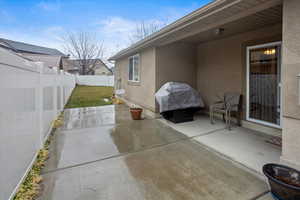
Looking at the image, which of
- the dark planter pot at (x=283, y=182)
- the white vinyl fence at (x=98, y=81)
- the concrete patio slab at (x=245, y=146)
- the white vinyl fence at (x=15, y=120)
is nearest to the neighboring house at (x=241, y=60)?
the dark planter pot at (x=283, y=182)

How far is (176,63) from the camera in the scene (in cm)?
596

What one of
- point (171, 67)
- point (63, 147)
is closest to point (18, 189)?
point (63, 147)

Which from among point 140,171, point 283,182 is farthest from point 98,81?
point 283,182

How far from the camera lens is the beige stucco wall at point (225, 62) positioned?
165 inches

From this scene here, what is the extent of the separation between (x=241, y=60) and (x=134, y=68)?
4813mm

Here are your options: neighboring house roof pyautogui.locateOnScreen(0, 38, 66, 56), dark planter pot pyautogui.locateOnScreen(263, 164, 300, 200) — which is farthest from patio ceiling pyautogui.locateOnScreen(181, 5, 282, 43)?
neighboring house roof pyautogui.locateOnScreen(0, 38, 66, 56)

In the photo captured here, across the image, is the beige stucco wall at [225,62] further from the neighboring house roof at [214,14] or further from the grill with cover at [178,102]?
the grill with cover at [178,102]

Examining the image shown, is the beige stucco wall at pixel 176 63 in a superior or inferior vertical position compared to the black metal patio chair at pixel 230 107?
superior

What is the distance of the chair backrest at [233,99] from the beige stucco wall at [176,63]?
166cm

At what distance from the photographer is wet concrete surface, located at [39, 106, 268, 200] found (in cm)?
206

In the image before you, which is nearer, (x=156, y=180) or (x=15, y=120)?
(x=15, y=120)

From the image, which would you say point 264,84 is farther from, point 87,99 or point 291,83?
point 87,99

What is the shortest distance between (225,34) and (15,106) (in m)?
5.19

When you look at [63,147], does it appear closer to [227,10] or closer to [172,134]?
[172,134]
